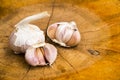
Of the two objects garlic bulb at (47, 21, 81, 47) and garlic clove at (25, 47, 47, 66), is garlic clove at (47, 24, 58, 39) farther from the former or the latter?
garlic clove at (25, 47, 47, 66)

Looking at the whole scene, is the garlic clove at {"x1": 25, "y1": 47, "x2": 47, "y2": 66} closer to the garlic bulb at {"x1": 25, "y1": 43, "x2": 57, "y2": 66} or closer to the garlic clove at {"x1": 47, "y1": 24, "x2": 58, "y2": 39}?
the garlic bulb at {"x1": 25, "y1": 43, "x2": 57, "y2": 66}

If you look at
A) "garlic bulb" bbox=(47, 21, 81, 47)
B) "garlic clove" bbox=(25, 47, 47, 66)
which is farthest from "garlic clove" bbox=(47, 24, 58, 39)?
"garlic clove" bbox=(25, 47, 47, 66)

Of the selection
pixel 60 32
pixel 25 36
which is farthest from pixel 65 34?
pixel 25 36

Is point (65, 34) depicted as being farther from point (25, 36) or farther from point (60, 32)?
point (25, 36)

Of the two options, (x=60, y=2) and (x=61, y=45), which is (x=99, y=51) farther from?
(x=60, y=2)

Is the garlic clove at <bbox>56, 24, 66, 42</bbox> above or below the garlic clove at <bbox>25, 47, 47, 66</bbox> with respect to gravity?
above

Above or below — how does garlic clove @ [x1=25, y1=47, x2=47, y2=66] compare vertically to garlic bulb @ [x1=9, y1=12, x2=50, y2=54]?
below
